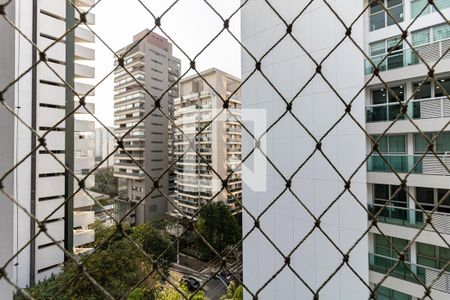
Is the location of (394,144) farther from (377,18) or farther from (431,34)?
(377,18)

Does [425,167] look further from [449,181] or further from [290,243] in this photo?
[290,243]

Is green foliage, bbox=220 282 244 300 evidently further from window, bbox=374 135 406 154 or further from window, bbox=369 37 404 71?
window, bbox=369 37 404 71

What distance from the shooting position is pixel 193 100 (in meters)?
7.44

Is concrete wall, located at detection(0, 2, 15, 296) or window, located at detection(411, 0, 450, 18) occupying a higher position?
window, located at detection(411, 0, 450, 18)

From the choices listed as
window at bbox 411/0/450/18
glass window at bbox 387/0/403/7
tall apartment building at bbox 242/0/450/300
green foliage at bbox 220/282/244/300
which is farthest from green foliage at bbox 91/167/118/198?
window at bbox 411/0/450/18

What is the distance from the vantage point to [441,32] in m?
2.13

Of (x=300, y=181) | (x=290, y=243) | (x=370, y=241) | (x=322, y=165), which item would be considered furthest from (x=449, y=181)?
(x=290, y=243)

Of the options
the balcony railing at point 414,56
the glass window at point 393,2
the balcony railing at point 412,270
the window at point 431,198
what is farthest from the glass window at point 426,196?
the glass window at point 393,2

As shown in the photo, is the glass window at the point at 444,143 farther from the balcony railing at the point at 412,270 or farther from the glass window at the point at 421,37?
the balcony railing at the point at 412,270

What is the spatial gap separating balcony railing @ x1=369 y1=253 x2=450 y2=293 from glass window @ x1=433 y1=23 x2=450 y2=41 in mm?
1918

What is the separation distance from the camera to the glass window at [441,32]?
82.3 inches

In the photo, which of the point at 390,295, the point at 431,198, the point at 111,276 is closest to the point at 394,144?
the point at 431,198

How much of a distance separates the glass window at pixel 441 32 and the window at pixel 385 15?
0.29 m

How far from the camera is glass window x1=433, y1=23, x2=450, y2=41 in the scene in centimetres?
209
